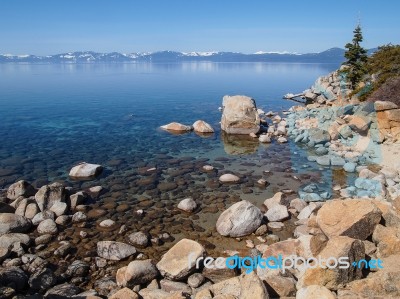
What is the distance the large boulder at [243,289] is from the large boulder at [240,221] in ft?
13.7

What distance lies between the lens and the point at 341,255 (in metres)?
7.29

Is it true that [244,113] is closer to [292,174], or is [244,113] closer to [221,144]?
[221,144]

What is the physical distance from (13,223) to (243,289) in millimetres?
9833

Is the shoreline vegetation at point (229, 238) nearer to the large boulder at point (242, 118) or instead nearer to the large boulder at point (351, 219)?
the large boulder at point (351, 219)

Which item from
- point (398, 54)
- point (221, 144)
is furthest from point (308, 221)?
point (398, 54)

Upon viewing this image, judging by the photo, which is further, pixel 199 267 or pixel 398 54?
pixel 398 54

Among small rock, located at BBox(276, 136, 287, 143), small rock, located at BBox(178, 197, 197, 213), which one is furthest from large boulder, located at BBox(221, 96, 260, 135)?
small rock, located at BBox(178, 197, 197, 213)

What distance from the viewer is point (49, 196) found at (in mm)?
14406

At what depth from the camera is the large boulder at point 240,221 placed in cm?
1236

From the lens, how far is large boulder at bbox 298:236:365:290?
711 centimetres

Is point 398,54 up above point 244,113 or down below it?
above

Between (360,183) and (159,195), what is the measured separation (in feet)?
33.0

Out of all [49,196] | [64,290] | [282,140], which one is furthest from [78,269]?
[282,140]

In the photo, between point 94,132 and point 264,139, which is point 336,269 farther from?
point 94,132
